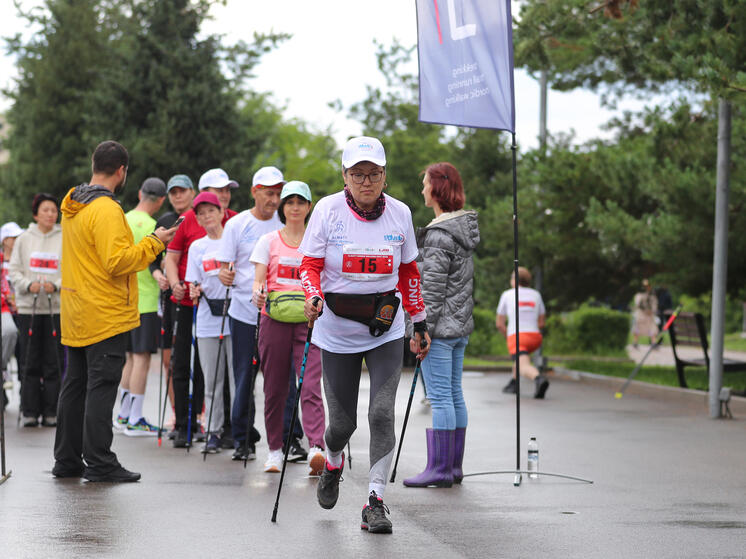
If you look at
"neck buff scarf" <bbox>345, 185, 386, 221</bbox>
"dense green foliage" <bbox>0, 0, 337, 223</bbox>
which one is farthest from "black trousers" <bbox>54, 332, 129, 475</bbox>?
"dense green foliage" <bbox>0, 0, 337, 223</bbox>

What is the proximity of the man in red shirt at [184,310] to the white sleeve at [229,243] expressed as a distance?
3.20 feet

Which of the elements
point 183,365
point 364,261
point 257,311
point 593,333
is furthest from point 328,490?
point 593,333

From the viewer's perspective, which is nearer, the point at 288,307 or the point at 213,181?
the point at 288,307


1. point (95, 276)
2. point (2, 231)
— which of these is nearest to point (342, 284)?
point (95, 276)

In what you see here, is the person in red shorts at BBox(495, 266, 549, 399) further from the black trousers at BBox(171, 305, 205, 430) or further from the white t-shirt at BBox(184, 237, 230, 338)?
the white t-shirt at BBox(184, 237, 230, 338)

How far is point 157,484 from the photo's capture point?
830 cm

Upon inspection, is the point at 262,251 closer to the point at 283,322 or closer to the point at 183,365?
the point at 283,322

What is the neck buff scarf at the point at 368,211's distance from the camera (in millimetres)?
6859

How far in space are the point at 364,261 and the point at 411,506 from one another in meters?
1.72

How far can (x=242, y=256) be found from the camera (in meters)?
9.71

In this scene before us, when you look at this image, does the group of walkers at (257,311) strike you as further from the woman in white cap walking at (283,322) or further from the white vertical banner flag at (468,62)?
the white vertical banner flag at (468,62)

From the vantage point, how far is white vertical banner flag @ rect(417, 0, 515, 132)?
29.1 feet

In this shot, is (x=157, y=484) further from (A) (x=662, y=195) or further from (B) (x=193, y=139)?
(B) (x=193, y=139)

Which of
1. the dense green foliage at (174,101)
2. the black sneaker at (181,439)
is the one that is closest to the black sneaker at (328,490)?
the black sneaker at (181,439)
